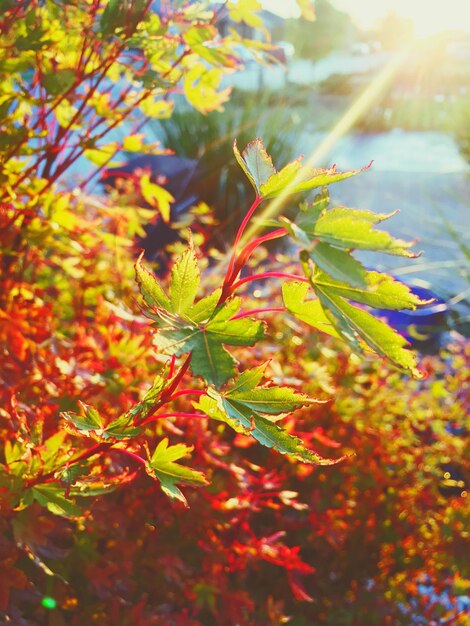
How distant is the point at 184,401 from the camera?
1.48 meters

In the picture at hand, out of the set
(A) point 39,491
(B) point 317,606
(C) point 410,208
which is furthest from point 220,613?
(C) point 410,208

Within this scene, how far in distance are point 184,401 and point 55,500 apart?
646 millimetres

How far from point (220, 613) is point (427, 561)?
2.38 feet

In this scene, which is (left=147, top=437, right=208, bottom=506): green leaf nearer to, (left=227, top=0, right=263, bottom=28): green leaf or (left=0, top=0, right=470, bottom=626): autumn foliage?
(left=0, top=0, right=470, bottom=626): autumn foliage

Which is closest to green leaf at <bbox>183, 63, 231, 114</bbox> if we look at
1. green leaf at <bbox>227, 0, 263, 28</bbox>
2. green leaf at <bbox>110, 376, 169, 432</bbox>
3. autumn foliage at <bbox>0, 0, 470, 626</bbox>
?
autumn foliage at <bbox>0, 0, 470, 626</bbox>

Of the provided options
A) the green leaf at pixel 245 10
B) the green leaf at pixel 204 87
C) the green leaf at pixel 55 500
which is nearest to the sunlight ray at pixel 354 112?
the green leaf at pixel 204 87

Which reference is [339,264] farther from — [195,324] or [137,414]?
[137,414]

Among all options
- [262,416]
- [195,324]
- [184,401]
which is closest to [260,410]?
[262,416]

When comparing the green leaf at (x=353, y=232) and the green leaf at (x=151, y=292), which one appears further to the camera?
the green leaf at (x=151, y=292)

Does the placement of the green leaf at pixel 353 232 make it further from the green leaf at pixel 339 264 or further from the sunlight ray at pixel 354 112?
the sunlight ray at pixel 354 112

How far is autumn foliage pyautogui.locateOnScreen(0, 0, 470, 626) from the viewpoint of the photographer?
26.1 inches

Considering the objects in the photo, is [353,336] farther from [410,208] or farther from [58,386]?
[410,208]

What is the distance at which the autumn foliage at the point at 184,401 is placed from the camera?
66 centimetres

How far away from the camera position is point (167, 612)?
1.27m
